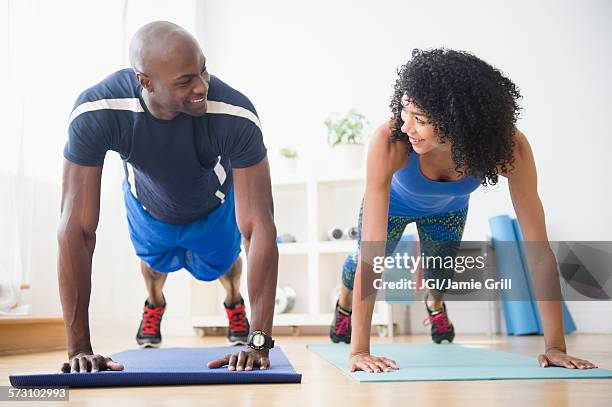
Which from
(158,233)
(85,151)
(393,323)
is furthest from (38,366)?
(393,323)

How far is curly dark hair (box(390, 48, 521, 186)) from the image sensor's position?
1.78 meters

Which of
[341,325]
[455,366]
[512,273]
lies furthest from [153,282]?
[512,273]

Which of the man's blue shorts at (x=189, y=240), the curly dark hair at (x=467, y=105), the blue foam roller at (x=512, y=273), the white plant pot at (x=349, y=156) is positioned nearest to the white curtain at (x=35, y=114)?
the man's blue shorts at (x=189, y=240)

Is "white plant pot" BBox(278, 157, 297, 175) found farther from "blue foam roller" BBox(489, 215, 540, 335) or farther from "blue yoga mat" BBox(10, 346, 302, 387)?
"blue yoga mat" BBox(10, 346, 302, 387)

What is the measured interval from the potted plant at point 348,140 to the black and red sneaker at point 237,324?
1649 millimetres

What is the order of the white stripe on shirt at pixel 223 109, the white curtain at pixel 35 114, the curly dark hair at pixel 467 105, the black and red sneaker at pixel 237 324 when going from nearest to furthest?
the curly dark hair at pixel 467 105 < the white stripe on shirt at pixel 223 109 < the black and red sneaker at pixel 237 324 < the white curtain at pixel 35 114

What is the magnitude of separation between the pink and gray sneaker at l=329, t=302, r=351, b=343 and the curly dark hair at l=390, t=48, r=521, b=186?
54.7 inches

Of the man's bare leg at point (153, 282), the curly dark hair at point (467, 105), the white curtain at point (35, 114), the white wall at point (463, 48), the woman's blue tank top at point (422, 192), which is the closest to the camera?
the curly dark hair at point (467, 105)

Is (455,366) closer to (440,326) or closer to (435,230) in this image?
(435,230)

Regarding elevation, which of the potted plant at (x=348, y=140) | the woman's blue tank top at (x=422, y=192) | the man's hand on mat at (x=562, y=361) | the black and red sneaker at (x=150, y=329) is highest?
the potted plant at (x=348, y=140)

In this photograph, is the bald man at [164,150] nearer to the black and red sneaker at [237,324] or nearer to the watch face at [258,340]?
the watch face at [258,340]

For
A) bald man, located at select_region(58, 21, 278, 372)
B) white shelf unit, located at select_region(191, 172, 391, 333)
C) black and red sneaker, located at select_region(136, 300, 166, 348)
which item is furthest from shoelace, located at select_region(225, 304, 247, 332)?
white shelf unit, located at select_region(191, 172, 391, 333)

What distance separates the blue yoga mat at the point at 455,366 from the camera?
5.54 feet

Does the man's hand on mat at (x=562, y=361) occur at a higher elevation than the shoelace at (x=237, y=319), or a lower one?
higher
